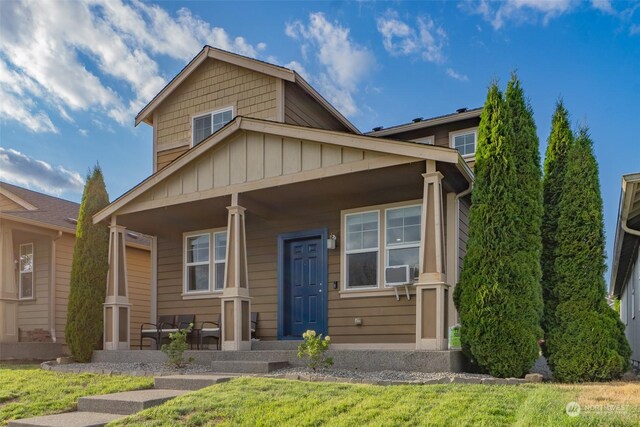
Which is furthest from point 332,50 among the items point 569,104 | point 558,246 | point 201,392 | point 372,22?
point 201,392

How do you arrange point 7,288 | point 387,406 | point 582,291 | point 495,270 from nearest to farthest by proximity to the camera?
point 387,406, point 495,270, point 582,291, point 7,288

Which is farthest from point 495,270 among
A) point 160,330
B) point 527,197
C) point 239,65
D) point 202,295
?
point 239,65

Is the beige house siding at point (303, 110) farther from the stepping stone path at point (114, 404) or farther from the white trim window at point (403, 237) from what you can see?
the stepping stone path at point (114, 404)

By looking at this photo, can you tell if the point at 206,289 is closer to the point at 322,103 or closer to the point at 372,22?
the point at 322,103

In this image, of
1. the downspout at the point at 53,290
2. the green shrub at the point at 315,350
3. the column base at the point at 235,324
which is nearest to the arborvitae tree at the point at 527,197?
the green shrub at the point at 315,350

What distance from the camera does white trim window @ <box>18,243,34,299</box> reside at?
13961 millimetres

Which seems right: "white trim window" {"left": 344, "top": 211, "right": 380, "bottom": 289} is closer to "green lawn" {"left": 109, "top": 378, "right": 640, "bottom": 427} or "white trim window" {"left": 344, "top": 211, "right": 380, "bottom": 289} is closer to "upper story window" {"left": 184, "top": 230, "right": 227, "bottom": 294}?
"upper story window" {"left": 184, "top": 230, "right": 227, "bottom": 294}

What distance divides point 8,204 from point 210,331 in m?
8.21

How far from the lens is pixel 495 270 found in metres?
7.11

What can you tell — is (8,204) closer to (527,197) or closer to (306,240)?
(306,240)

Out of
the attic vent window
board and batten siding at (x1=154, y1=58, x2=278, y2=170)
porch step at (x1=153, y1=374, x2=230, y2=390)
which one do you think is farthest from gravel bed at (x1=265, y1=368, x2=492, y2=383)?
the attic vent window

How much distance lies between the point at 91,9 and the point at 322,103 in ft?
17.3

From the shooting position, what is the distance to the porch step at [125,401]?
5665 millimetres

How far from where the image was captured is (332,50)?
12.5 metres
